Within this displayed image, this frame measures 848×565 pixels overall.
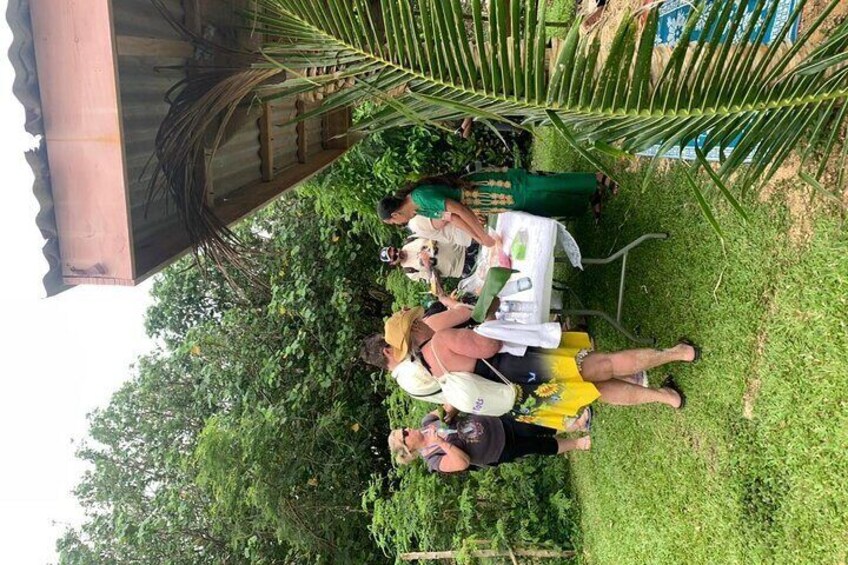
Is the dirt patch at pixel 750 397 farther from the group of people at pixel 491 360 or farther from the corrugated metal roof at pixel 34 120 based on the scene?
the corrugated metal roof at pixel 34 120

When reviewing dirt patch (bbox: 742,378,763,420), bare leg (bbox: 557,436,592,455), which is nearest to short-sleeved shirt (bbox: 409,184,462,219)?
dirt patch (bbox: 742,378,763,420)

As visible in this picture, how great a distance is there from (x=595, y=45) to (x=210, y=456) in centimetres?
686

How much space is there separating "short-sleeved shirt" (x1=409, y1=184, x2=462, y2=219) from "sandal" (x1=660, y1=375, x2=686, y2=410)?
181 centimetres

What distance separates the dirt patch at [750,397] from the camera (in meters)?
3.01

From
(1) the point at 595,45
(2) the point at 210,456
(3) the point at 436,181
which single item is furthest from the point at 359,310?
(1) the point at 595,45

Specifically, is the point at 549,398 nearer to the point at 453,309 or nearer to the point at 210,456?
the point at 453,309

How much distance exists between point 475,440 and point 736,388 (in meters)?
1.77

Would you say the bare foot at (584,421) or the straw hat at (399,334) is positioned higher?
the straw hat at (399,334)

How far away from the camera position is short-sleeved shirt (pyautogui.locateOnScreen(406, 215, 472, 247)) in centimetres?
479

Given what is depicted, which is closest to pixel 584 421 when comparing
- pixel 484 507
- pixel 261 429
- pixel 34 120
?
pixel 484 507

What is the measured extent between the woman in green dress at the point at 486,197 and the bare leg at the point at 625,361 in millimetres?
1093

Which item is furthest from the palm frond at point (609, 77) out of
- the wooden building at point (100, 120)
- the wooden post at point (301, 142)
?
the wooden post at point (301, 142)

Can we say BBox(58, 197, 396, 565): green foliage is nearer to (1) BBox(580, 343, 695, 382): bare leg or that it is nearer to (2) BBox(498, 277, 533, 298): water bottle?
(2) BBox(498, 277, 533, 298): water bottle

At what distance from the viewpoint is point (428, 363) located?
3.74 meters
